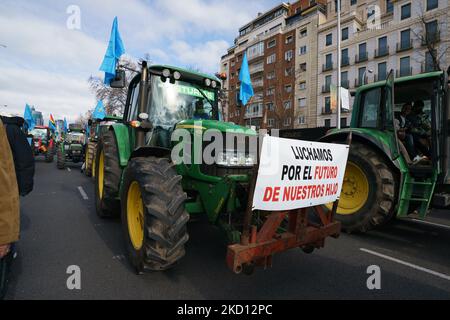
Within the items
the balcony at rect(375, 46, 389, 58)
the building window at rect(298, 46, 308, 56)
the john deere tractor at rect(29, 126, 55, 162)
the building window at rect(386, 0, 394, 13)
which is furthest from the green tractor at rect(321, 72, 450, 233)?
the building window at rect(298, 46, 308, 56)

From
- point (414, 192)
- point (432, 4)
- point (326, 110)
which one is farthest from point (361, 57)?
point (414, 192)

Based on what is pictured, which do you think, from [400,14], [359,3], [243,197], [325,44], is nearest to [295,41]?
[325,44]

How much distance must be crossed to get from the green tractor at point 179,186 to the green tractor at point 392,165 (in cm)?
182

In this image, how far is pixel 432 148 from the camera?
4207 mm

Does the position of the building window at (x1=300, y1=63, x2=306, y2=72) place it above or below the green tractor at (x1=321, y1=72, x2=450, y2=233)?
above

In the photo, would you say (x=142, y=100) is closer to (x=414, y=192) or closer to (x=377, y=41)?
(x=414, y=192)

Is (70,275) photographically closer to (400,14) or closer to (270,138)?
(270,138)

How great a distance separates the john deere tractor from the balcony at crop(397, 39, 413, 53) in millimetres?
34082

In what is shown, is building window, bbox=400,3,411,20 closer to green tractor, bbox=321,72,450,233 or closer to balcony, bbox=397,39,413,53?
balcony, bbox=397,39,413,53

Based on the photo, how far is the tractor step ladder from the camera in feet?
13.6

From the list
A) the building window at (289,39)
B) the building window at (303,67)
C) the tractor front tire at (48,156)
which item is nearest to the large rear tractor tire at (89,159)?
the tractor front tire at (48,156)

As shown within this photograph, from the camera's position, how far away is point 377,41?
3262 cm

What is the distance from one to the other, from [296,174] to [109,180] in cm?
334
